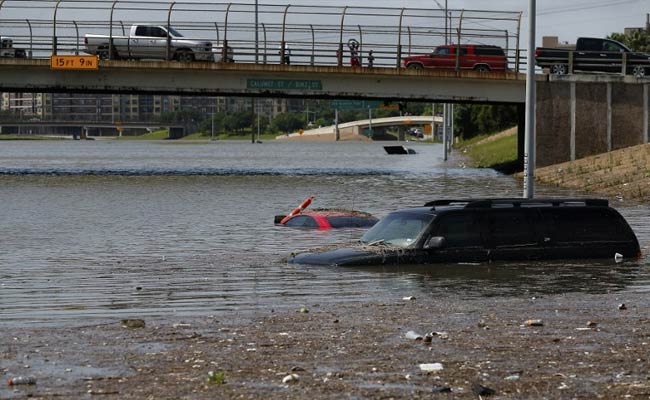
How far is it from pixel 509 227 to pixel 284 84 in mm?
41244

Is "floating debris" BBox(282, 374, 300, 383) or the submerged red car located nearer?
"floating debris" BBox(282, 374, 300, 383)

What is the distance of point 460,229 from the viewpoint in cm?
2095

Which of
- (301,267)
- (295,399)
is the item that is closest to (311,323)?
(295,399)

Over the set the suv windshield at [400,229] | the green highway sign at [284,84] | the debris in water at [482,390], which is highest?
the green highway sign at [284,84]

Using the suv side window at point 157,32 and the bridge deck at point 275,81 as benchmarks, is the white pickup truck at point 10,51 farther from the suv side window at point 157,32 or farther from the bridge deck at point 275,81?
the suv side window at point 157,32

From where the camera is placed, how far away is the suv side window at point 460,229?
Result: 68.3 ft

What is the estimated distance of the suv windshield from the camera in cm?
2098

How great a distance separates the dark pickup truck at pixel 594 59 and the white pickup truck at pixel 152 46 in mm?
15141

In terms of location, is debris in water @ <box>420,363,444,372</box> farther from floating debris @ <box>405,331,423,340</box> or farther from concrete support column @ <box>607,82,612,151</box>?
concrete support column @ <box>607,82,612,151</box>

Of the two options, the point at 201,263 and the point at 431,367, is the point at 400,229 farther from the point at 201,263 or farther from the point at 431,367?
the point at 431,367

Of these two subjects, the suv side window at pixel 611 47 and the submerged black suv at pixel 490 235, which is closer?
the submerged black suv at pixel 490 235

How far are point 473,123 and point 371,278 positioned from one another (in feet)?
368

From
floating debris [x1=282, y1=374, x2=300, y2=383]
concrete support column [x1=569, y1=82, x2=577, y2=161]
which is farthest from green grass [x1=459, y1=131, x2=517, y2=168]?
floating debris [x1=282, y1=374, x2=300, y2=383]

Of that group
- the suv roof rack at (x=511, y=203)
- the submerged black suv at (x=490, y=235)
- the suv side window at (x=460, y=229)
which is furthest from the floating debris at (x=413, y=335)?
the suv roof rack at (x=511, y=203)
